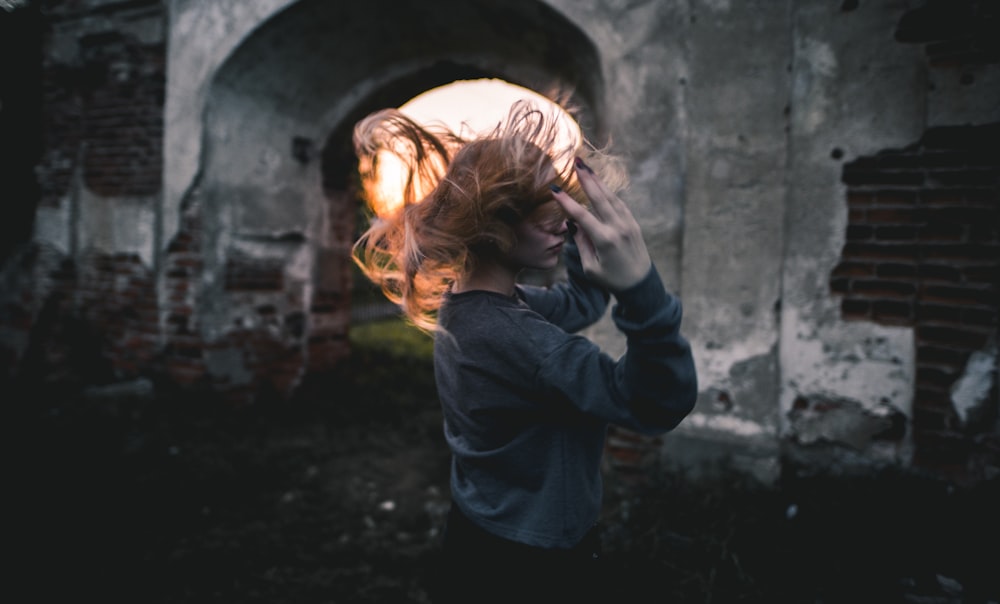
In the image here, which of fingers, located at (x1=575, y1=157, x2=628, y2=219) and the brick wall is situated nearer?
fingers, located at (x1=575, y1=157, x2=628, y2=219)

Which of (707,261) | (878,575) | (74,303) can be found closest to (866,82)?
(707,261)

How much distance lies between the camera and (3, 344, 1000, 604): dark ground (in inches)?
76.2

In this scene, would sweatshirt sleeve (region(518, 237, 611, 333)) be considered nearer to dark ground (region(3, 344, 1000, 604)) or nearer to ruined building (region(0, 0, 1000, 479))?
dark ground (region(3, 344, 1000, 604))

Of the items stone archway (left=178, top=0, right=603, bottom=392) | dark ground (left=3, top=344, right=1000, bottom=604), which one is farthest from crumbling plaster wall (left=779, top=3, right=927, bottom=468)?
stone archway (left=178, top=0, right=603, bottom=392)

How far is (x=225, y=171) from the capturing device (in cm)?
401

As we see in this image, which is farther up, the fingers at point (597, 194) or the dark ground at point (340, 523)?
the fingers at point (597, 194)

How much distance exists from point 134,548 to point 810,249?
140 inches

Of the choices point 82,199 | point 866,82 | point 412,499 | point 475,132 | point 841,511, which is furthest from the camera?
point 82,199

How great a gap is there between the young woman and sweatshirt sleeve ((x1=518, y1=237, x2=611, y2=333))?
199 millimetres

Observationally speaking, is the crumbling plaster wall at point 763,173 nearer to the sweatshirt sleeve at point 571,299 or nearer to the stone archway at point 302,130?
the stone archway at point 302,130

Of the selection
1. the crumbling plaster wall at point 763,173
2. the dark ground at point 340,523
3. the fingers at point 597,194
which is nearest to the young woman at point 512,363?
the fingers at point 597,194

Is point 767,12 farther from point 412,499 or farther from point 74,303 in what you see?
point 74,303

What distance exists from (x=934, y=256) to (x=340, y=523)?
10.4 feet

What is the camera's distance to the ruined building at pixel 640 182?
222 centimetres
